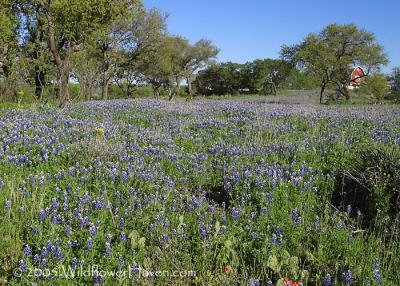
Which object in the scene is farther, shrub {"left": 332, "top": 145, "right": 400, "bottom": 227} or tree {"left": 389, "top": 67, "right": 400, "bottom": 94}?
tree {"left": 389, "top": 67, "right": 400, "bottom": 94}

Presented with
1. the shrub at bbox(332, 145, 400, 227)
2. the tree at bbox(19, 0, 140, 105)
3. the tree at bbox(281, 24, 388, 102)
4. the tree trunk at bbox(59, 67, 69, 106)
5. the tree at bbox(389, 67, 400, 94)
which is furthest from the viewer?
the tree at bbox(389, 67, 400, 94)

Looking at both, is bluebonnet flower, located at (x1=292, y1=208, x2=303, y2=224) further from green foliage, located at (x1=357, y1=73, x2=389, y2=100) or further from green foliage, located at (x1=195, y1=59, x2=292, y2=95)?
green foliage, located at (x1=195, y1=59, x2=292, y2=95)

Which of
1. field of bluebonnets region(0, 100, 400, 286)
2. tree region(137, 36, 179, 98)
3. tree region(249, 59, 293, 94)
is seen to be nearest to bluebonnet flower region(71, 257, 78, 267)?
field of bluebonnets region(0, 100, 400, 286)

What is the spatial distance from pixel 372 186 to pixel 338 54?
30.9 meters

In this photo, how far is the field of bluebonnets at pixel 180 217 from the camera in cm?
359

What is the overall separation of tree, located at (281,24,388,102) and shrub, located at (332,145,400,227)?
2680cm

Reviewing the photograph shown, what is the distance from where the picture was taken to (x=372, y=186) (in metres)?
4.87

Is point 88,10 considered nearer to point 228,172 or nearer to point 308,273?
point 228,172

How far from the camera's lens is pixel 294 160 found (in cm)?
631

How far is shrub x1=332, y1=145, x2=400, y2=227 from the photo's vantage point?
4.64m

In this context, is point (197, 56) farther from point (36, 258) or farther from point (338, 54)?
point (36, 258)

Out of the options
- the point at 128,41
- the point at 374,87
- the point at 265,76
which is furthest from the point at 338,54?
the point at 265,76

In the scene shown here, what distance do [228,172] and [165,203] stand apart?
1.33m

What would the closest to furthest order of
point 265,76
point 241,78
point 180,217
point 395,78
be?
point 180,217 < point 395,78 < point 265,76 < point 241,78
